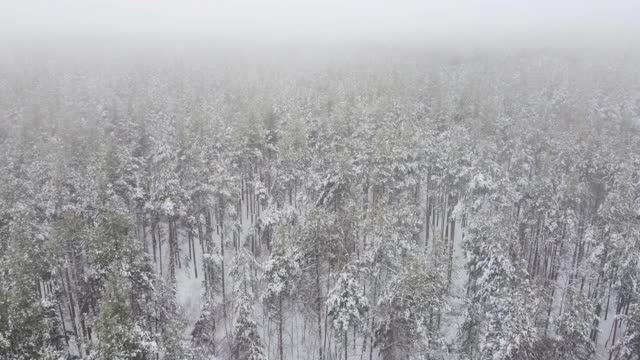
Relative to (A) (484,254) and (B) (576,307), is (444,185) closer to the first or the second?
(A) (484,254)

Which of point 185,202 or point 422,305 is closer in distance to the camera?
point 422,305

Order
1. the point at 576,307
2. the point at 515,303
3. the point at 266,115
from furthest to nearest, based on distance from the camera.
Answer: the point at 266,115 < the point at 576,307 < the point at 515,303

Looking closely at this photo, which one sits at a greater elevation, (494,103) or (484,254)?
(494,103)

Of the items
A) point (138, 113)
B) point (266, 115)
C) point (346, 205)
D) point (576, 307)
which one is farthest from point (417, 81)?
point (576, 307)

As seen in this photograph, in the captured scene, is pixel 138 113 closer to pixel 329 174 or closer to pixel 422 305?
pixel 329 174

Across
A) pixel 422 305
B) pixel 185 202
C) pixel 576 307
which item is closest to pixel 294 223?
pixel 185 202

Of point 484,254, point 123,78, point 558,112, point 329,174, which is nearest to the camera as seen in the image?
point 484,254

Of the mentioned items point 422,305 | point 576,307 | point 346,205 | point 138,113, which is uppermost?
point 138,113
